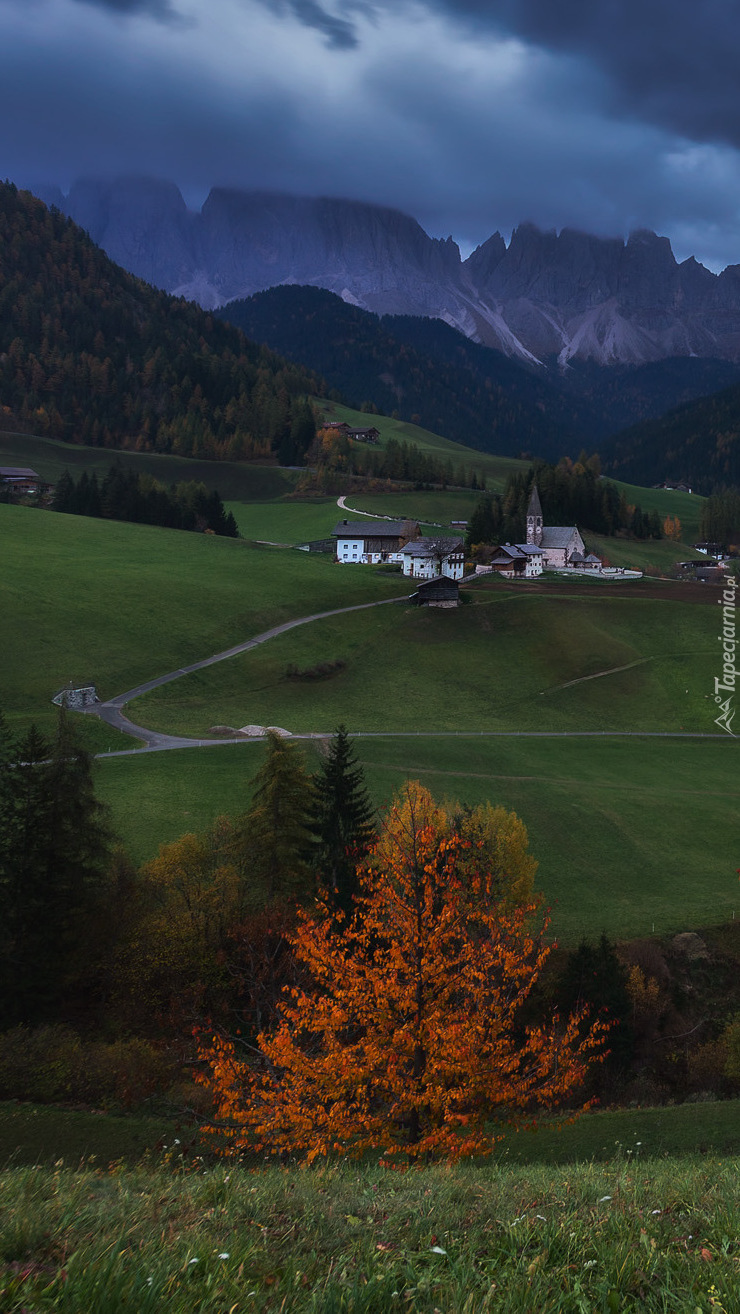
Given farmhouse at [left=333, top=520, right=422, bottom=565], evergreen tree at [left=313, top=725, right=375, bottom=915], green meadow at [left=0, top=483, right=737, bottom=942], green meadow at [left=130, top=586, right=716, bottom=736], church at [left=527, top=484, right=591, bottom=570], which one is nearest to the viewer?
evergreen tree at [left=313, top=725, right=375, bottom=915]

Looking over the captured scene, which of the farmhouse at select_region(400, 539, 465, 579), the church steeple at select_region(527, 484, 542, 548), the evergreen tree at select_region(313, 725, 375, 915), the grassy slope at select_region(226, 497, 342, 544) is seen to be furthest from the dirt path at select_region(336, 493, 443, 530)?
the evergreen tree at select_region(313, 725, 375, 915)

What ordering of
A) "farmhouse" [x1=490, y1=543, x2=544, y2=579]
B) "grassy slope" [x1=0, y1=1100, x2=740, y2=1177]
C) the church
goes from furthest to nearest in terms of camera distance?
the church < "farmhouse" [x1=490, y1=543, x2=544, y2=579] < "grassy slope" [x1=0, y1=1100, x2=740, y2=1177]

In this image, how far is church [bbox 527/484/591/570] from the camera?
486 ft

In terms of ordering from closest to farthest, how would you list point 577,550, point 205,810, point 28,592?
point 205,810 < point 28,592 < point 577,550

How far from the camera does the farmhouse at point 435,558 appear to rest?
5226 inches

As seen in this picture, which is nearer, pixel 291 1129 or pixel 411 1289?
pixel 411 1289

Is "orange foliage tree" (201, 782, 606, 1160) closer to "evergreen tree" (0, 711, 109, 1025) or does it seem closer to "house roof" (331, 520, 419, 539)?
"evergreen tree" (0, 711, 109, 1025)

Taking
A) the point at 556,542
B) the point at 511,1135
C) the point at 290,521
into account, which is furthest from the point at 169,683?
the point at 290,521

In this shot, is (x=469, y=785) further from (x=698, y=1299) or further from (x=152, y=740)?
(x=698, y=1299)

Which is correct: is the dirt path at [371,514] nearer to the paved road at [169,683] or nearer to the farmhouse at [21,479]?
the paved road at [169,683]

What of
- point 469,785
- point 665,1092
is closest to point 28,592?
point 469,785

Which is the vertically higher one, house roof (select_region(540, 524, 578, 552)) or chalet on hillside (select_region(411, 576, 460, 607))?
house roof (select_region(540, 524, 578, 552))

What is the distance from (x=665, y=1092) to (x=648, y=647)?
79.6 m

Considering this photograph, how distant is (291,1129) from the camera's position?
20.4 meters
